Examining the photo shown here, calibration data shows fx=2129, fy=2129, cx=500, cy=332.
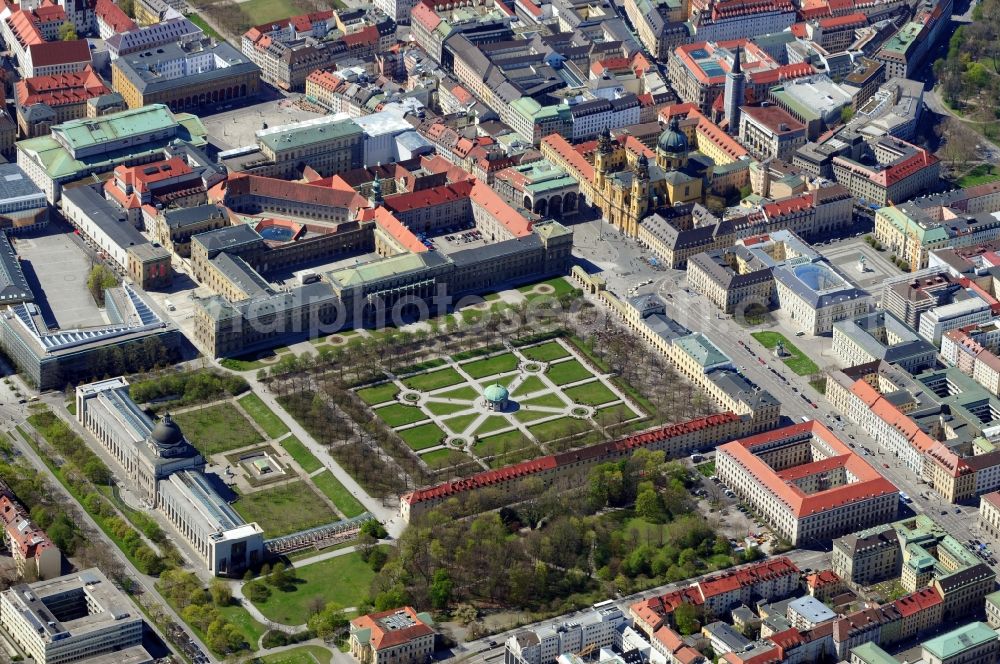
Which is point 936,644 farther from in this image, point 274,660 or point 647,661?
point 274,660

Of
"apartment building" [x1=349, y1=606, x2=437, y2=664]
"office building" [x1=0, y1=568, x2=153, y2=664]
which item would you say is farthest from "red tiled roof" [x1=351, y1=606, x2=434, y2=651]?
"office building" [x1=0, y1=568, x2=153, y2=664]

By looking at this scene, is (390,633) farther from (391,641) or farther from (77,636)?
(77,636)

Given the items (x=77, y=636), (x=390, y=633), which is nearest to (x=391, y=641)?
(x=390, y=633)

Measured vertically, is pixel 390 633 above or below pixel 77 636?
above

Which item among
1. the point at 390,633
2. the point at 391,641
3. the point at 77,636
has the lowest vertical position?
the point at 77,636

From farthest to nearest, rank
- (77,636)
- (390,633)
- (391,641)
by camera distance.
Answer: (390,633) < (391,641) < (77,636)

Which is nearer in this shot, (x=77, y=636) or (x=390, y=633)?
(x=77, y=636)

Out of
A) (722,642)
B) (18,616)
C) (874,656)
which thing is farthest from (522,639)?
(18,616)

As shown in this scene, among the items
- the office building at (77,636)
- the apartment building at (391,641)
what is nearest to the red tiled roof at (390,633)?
the apartment building at (391,641)

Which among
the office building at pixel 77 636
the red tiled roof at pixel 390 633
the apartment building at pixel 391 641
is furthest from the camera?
the apartment building at pixel 391 641

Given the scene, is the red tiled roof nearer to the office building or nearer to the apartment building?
the apartment building

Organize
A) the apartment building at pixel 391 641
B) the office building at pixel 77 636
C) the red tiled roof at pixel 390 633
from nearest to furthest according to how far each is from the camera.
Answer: the office building at pixel 77 636, the red tiled roof at pixel 390 633, the apartment building at pixel 391 641

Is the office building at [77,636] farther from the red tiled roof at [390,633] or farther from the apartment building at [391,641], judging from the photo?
the red tiled roof at [390,633]
